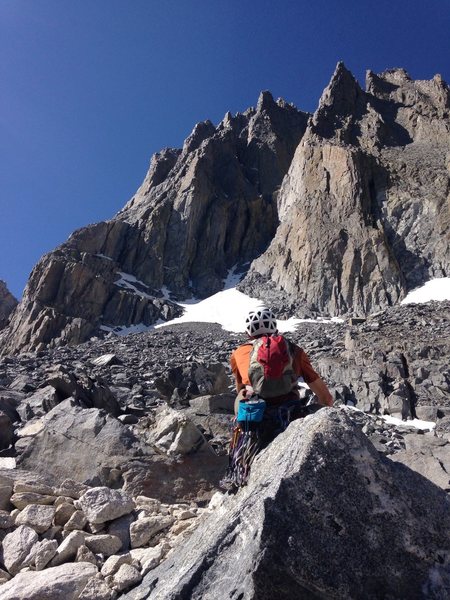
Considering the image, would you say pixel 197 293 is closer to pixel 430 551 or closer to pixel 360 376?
pixel 360 376

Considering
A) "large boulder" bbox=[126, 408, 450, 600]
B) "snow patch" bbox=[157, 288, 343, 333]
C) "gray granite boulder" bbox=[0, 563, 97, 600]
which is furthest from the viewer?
"snow patch" bbox=[157, 288, 343, 333]

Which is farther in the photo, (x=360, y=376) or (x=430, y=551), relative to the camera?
(x=360, y=376)

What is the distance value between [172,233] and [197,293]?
496 inches

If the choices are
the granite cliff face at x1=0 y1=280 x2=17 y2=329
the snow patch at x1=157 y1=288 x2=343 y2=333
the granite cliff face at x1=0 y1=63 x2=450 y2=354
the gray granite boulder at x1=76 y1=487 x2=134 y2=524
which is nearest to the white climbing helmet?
the gray granite boulder at x1=76 y1=487 x2=134 y2=524

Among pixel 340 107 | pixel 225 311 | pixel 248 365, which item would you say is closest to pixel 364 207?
pixel 225 311

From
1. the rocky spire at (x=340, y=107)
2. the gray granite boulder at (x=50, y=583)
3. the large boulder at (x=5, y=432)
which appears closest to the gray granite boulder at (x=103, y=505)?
the gray granite boulder at (x=50, y=583)

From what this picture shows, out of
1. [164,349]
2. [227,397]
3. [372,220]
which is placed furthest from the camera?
[372,220]

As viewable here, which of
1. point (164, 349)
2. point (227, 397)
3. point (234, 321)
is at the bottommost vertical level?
point (227, 397)

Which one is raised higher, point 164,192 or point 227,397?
point 164,192

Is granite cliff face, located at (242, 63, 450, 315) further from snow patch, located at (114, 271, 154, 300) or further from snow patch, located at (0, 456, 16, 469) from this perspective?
snow patch, located at (0, 456, 16, 469)

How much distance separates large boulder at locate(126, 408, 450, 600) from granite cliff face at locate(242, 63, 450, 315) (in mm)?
48706

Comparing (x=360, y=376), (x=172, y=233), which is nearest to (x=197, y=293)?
(x=172, y=233)

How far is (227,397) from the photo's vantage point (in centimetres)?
1177

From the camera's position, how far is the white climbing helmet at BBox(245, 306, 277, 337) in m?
4.36
